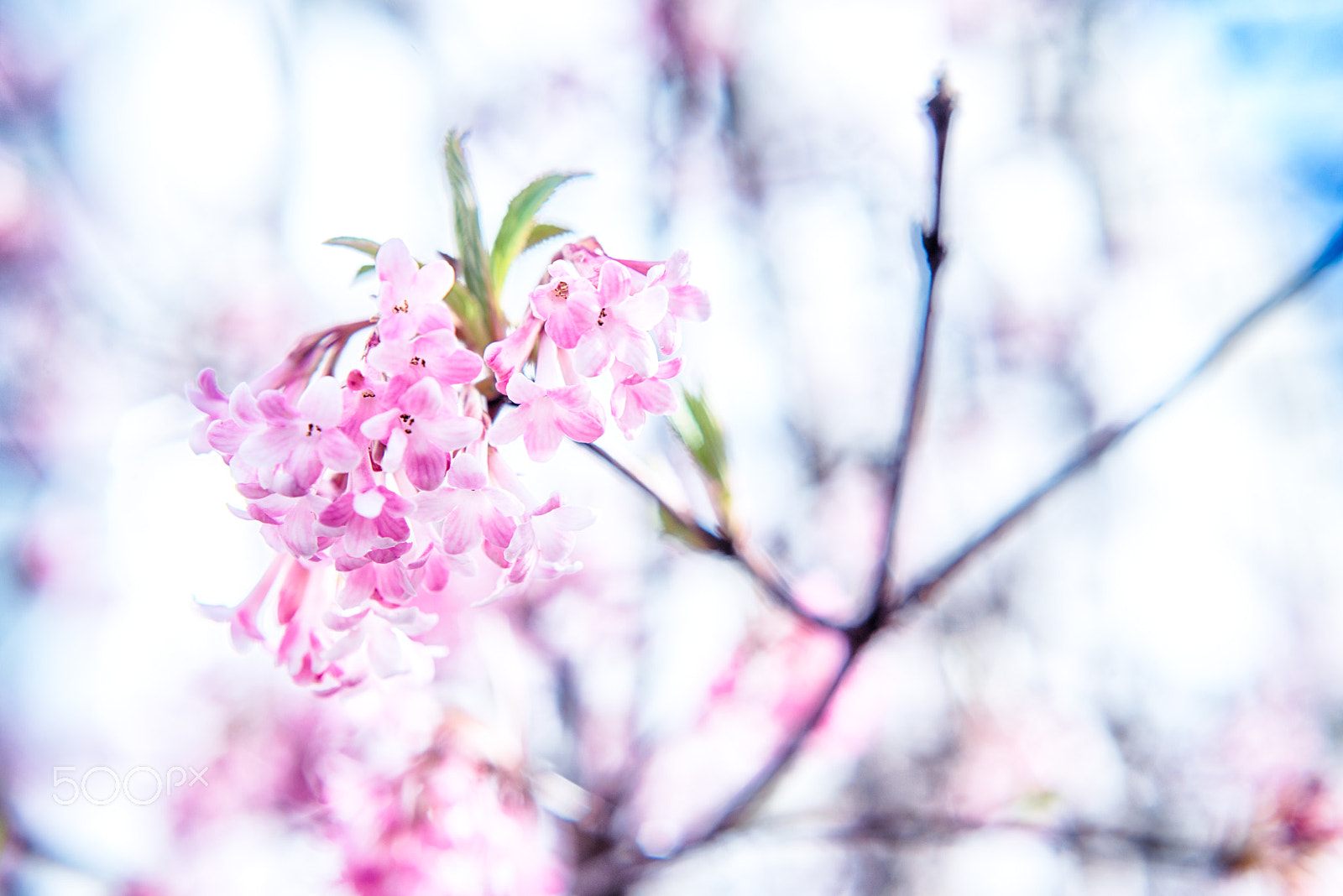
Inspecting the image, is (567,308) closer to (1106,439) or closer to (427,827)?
(1106,439)

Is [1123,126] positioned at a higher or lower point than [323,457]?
higher

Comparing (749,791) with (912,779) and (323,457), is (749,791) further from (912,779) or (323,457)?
(912,779)

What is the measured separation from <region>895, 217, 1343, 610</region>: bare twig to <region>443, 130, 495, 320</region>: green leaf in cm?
98

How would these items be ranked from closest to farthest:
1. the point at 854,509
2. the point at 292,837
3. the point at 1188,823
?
the point at 292,837 → the point at 1188,823 → the point at 854,509

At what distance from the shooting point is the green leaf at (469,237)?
0.96m

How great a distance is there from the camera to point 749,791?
1859 millimetres

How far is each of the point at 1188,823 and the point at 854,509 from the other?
11.3ft

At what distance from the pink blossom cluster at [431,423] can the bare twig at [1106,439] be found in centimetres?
75

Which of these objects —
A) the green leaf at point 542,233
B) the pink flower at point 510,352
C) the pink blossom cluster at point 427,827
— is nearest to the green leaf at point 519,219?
the green leaf at point 542,233

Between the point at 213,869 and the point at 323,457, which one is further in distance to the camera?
the point at 213,869

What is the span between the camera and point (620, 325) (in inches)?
35.7

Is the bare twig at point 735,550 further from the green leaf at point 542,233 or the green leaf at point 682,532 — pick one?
the green leaf at point 542,233

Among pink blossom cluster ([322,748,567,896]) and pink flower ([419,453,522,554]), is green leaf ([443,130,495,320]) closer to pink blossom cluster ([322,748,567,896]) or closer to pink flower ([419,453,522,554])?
pink flower ([419,453,522,554])

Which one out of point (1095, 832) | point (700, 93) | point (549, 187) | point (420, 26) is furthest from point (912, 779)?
point (420, 26)
